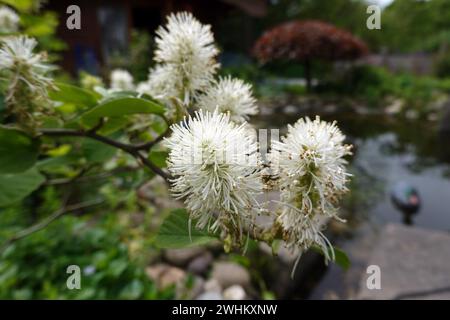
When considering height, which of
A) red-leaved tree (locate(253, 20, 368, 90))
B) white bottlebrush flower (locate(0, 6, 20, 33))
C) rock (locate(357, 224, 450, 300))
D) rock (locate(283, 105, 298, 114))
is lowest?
rock (locate(357, 224, 450, 300))

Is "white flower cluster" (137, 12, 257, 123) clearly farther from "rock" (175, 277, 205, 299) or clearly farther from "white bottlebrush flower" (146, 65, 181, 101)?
"rock" (175, 277, 205, 299)

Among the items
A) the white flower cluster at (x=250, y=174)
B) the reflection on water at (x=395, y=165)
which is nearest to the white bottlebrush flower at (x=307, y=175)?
the white flower cluster at (x=250, y=174)

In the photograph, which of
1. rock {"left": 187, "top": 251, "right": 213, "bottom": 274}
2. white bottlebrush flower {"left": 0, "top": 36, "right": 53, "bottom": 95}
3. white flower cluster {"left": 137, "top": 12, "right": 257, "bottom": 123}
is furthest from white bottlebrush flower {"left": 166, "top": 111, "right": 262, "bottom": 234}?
rock {"left": 187, "top": 251, "right": 213, "bottom": 274}

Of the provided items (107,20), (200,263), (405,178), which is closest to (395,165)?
(405,178)

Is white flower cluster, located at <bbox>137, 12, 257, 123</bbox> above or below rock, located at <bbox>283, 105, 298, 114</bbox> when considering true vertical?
Result: below

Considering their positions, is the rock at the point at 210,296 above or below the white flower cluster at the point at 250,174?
below

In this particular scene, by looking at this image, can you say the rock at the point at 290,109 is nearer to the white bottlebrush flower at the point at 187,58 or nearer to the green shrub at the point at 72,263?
the green shrub at the point at 72,263

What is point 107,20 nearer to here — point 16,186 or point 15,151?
point 16,186
